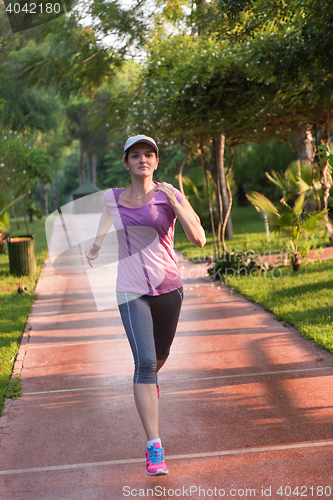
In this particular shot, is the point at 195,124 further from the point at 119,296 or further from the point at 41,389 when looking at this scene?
the point at 119,296

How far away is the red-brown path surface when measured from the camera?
301cm

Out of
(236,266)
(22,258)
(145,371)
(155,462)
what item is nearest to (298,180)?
(236,266)

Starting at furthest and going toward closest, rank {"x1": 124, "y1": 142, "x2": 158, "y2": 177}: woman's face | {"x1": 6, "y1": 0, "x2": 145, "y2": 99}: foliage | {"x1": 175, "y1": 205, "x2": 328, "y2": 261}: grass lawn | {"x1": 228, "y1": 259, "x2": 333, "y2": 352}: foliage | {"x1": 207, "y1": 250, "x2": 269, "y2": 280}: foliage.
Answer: {"x1": 6, "y1": 0, "x2": 145, "y2": 99}: foliage → {"x1": 175, "y1": 205, "x2": 328, "y2": 261}: grass lawn → {"x1": 207, "y1": 250, "x2": 269, "y2": 280}: foliage → {"x1": 228, "y1": 259, "x2": 333, "y2": 352}: foliage → {"x1": 124, "y1": 142, "x2": 158, "y2": 177}: woman's face

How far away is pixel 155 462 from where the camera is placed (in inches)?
115

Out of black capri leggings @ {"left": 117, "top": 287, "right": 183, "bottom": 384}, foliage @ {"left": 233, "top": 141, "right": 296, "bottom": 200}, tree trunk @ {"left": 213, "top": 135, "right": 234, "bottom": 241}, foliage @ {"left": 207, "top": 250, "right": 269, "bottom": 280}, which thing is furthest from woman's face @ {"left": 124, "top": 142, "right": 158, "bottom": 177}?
foliage @ {"left": 233, "top": 141, "right": 296, "bottom": 200}

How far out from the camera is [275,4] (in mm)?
7492

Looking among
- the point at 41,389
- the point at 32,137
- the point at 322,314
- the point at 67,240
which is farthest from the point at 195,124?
the point at 32,137

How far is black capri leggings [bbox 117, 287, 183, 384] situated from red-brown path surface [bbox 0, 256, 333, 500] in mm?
679

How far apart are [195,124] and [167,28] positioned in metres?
6.59

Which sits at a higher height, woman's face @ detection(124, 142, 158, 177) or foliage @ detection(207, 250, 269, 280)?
woman's face @ detection(124, 142, 158, 177)

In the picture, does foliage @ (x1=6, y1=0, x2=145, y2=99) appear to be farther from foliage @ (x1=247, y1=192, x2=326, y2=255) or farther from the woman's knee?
the woman's knee

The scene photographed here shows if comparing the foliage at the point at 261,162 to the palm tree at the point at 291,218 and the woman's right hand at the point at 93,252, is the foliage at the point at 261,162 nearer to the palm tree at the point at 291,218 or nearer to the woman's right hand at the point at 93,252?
the palm tree at the point at 291,218

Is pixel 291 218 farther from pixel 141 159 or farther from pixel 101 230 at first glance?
pixel 141 159

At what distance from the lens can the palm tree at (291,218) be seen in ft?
30.7
